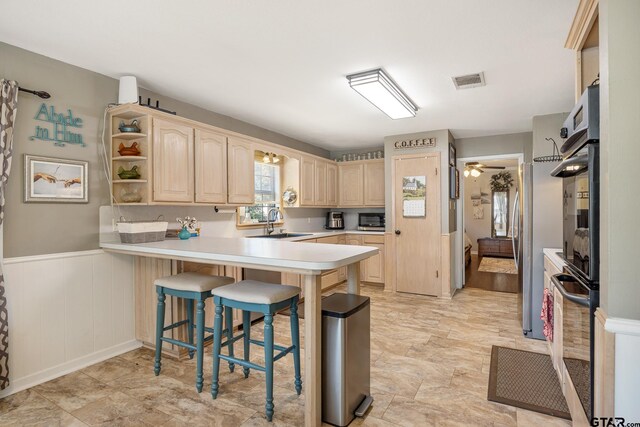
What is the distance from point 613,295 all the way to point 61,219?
3.33m

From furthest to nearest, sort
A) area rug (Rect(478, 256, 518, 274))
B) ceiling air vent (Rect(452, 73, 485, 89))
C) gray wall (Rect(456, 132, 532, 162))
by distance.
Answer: area rug (Rect(478, 256, 518, 274)) < gray wall (Rect(456, 132, 532, 162)) < ceiling air vent (Rect(452, 73, 485, 89))

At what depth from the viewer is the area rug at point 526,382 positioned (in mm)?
2143

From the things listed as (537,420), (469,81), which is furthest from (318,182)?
(537,420)

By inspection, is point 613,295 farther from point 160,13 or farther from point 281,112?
point 281,112

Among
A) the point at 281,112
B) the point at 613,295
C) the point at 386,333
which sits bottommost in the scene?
the point at 386,333

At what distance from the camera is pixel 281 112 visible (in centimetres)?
389

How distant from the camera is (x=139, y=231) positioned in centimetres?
276

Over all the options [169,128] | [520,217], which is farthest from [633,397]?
[169,128]

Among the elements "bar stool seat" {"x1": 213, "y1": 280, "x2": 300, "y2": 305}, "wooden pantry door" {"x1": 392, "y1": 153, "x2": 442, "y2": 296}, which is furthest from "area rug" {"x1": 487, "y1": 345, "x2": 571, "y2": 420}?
"wooden pantry door" {"x1": 392, "y1": 153, "x2": 442, "y2": 296}

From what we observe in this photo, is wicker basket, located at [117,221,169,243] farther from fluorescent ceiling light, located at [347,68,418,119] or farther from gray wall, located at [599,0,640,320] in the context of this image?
gray wall, located at [599,0,640,320]

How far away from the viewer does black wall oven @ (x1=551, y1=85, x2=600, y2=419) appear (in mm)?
1304

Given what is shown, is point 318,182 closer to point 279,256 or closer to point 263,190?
point 263,190

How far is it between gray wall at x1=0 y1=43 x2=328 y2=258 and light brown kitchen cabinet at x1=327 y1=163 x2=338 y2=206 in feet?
11.2

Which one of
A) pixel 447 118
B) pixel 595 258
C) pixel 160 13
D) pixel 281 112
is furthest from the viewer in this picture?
pixel 447 118
